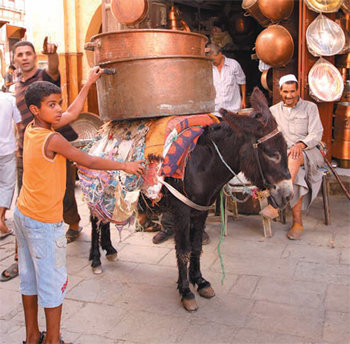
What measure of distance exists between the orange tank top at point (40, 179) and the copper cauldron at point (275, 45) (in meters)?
3.90

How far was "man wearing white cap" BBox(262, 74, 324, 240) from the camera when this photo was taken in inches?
190

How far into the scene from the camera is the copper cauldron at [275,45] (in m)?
5.62

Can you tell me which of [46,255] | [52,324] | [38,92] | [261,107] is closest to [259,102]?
[261,107]

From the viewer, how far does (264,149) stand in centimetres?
306

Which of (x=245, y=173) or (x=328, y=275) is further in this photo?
(x=328, y=275)

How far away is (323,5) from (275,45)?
0.73m

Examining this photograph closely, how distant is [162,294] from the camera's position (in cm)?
367

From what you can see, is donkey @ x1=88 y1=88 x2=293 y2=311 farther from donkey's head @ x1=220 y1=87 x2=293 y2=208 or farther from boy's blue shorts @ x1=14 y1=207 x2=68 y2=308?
boy's blue shorts @ x1=14 y1=207 x2=68 y2=308

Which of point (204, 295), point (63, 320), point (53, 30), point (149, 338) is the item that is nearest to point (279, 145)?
point (204, 295)

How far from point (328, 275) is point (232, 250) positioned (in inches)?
40.6

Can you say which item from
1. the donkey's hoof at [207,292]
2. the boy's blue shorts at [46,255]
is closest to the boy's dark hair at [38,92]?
Result: the boy's blue shorts at [46,255]

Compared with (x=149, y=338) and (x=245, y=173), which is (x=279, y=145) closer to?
(x=245, y=173)

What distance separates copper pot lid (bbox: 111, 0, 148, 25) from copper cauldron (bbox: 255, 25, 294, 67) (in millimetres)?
1586

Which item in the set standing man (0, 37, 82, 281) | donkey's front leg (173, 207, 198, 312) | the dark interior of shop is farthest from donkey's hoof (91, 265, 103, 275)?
the dark interior of shop
